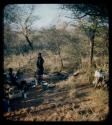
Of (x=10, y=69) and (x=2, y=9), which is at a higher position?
(x=2, y=9)

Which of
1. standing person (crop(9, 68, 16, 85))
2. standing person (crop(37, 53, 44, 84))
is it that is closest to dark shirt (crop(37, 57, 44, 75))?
standing person (crop(37, 53, 44, 84))

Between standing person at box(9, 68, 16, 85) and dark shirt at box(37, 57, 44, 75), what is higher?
dark shirt at box(37, 57, 44, 75)

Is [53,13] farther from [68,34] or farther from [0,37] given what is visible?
[0,37]

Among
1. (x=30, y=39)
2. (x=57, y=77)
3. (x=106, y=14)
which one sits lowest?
(x=57, y=77)

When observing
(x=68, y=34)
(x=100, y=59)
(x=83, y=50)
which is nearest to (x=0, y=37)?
(x=68, y=34)

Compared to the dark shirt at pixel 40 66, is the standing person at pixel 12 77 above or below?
below

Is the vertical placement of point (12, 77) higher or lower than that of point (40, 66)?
lower

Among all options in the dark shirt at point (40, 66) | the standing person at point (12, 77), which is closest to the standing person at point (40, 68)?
the dark shirt at point (40, 66)

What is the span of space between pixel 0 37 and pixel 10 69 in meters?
0.34

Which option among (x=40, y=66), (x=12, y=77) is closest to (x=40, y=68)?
(x=40, y=66)

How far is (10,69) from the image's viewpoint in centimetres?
250

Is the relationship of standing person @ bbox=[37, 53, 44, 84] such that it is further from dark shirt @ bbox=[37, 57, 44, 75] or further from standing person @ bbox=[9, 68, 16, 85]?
standing person @ bbox=[9, 68, 16, 85]

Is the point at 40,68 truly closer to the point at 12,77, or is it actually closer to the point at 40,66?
the point at 40,66

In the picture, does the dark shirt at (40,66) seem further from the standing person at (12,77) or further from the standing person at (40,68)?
the standing person at (12,77)
